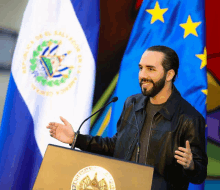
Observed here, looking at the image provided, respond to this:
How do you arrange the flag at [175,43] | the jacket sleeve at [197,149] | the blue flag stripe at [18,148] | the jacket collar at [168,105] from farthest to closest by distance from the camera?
the blue flag stripe at [18,148] → the flag at [175,43] → the jacket collar at [168,105] → the jacket sleeve at [197,149]

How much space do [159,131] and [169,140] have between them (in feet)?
0.27

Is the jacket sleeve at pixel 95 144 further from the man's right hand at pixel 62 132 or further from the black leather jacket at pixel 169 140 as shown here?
the man's right hand at pixel 62 132

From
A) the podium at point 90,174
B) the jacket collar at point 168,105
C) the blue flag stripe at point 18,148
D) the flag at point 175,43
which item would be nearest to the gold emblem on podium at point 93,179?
the podium at point 90,174

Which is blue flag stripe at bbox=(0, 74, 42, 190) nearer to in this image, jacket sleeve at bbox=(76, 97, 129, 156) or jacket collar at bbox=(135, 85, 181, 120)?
jacket sleeve at bbox=(76, 97, 129, 156)

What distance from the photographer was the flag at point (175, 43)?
6.75 feet

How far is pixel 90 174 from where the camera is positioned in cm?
88

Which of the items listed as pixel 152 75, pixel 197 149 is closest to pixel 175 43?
pixel 152 75

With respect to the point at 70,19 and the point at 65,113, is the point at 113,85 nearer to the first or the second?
the point at 65,113

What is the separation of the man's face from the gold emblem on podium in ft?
2.83

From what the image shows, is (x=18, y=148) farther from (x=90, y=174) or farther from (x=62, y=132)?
(x=90, y=174)

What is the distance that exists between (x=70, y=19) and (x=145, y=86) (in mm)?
1259

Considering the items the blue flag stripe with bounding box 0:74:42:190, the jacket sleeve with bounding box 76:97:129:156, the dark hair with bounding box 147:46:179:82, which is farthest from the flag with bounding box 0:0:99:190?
the dark hair with bounding box 147:46:179:82

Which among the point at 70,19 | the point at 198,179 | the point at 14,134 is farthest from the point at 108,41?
the point at 198,179

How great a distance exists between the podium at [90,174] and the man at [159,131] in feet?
1.57
